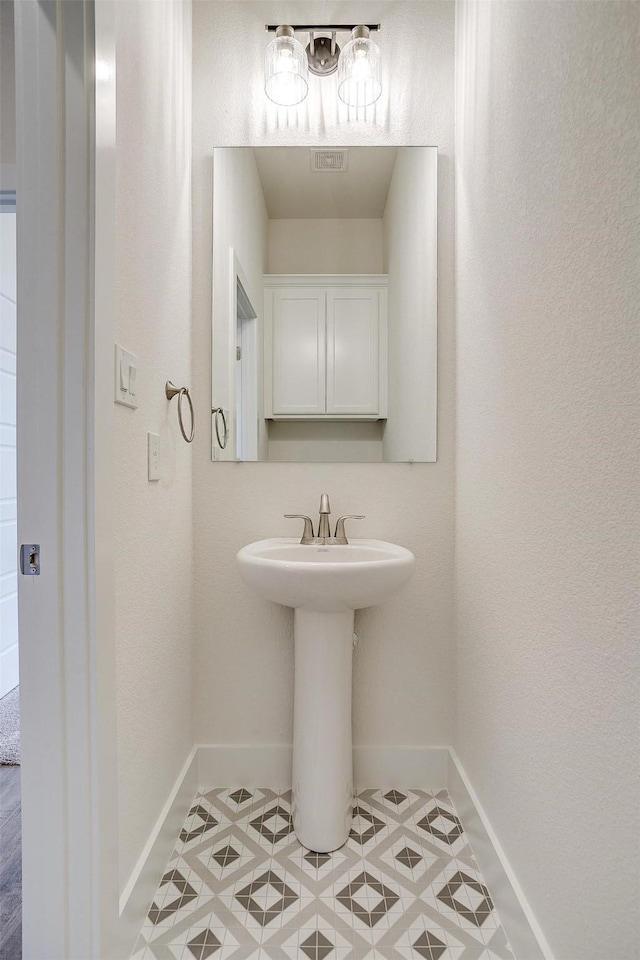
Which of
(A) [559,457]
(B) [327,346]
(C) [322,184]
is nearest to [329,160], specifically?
(C) [322,184]

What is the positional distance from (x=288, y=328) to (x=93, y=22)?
0.91 metres

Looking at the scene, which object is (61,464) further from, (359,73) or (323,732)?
(359,73)

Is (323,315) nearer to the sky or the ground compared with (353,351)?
nearer to the sky

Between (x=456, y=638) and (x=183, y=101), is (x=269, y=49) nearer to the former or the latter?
(x=183, y=101)

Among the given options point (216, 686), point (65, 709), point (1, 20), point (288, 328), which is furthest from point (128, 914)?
point (1, 20)

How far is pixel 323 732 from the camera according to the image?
4.81ft

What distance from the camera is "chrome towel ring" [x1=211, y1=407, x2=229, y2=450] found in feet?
5.71

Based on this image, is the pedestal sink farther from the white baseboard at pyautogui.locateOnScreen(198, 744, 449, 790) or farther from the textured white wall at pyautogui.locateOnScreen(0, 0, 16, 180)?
the textured white wall at pyautogui.locateOnScreen(0, 0, 16, 180)

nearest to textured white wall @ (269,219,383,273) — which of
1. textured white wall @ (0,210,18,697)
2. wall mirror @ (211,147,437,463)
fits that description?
wall mirror @ (211,147,437,463)

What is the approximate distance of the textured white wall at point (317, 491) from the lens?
173 centimetres

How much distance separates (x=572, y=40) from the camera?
2.96ft

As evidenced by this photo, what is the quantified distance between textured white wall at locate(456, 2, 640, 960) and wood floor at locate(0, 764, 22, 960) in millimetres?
1107

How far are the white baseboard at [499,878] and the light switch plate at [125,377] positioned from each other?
133 cm

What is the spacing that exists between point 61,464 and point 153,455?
1.23 feet
